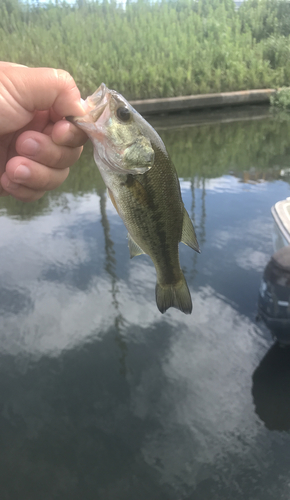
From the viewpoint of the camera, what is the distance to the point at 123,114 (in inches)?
49.9

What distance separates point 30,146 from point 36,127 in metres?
0.19

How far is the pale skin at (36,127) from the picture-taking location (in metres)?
1.41

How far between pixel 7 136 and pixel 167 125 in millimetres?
8357

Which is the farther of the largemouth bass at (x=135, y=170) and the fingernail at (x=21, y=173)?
the fingernail at (x=21, y=173)

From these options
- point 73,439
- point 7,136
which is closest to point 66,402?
point 73,439

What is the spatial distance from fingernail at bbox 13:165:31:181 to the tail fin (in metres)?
0.71

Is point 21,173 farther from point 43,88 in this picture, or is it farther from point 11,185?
point 43,88

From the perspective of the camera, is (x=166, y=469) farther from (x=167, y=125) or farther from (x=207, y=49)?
(x=207, y=49)

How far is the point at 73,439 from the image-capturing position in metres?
2.82

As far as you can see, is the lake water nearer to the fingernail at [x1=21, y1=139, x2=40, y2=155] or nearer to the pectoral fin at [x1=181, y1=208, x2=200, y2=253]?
the pectoral fin at [x1=181, y1=208, x2=200, y2=253]

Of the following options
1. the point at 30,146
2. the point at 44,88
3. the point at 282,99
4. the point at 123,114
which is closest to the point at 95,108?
the point at 123,114

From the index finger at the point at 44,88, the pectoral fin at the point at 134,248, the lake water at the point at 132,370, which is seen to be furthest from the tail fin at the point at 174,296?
the lake water at the point at 132,370

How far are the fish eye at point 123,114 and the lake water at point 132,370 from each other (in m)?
2.33

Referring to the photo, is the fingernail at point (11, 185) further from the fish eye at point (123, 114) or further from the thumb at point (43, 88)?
the fish eye at point (123, 114)
